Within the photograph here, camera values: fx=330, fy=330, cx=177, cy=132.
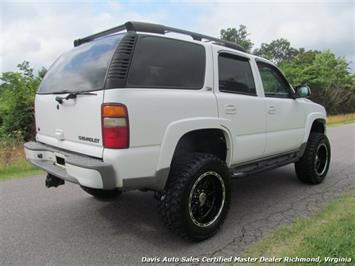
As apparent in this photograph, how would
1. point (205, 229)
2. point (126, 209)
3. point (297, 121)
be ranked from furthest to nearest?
point (297, 121), point (126, 209), point (205, 229)

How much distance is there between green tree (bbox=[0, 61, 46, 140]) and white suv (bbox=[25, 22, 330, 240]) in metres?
8.82

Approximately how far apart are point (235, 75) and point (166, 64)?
3.95ft

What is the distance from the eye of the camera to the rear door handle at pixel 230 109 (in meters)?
3.80

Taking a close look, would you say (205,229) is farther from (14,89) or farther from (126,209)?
(14,89)

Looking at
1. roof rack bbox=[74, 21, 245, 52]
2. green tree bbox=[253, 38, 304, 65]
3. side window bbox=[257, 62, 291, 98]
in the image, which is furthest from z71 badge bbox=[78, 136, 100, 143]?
green tree bbox=[253, 38, 304, 65]

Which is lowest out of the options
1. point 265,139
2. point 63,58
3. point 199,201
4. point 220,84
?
point 199,201

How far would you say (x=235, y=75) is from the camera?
4.20 meters

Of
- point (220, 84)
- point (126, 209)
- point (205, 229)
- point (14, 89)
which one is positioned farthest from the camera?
point (14, 89)

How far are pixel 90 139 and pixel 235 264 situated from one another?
1.75 metres

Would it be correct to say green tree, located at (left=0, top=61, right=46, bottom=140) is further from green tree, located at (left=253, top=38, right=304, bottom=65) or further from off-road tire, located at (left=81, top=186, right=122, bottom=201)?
green tree, located at (left=253, top=38, right=304, bottom=65)

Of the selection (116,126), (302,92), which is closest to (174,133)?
(116,126)

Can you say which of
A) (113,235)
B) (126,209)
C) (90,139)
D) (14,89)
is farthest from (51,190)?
(14,89)

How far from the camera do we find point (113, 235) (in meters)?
3.63

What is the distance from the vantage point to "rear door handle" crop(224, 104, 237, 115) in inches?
150
